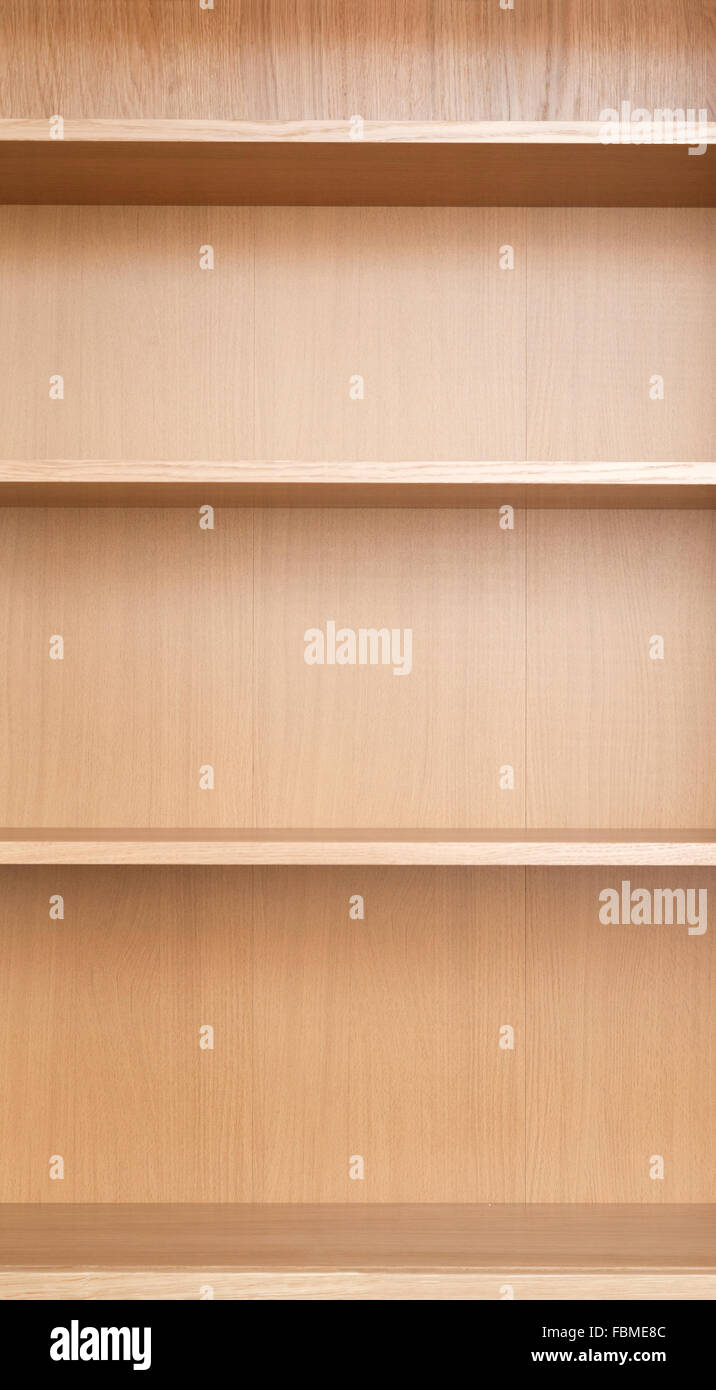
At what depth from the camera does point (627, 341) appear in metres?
2.17

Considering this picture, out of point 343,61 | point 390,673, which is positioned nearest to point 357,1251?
point 390,673

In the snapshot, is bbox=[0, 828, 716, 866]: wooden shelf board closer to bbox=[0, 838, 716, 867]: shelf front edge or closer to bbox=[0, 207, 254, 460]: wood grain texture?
bbox=[0, 838, 716, 867]: shelf front edge

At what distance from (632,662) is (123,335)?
107 cm

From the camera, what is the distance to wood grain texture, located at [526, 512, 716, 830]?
2.16 meters

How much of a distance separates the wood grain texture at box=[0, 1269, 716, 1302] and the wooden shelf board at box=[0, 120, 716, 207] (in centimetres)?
174

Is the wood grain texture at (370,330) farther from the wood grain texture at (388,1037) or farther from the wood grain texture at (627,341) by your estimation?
the wood grain texture at (388,1037)

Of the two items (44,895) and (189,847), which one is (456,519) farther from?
(44,895)

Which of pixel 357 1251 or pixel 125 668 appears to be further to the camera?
pixel 125 668

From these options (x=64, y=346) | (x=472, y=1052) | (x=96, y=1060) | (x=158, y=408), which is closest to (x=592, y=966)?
(x=472, y=1052)

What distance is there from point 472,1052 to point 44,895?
811 millimetres

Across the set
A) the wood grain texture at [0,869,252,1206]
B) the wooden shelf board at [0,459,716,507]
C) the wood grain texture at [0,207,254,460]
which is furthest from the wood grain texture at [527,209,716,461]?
the wood grain texture at [0,869,252,1206]

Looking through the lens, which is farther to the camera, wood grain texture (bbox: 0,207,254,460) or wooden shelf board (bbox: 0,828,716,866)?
wood grain texture (bbox: 0,207,254,460)

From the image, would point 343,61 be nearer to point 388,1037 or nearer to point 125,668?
point 125,668

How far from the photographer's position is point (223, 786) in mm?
2162
